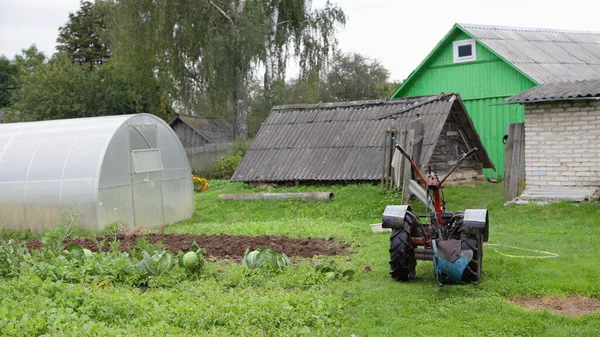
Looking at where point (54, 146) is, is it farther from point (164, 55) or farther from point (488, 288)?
point (164, 55)

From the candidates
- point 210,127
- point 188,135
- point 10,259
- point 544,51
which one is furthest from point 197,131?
point 10,259

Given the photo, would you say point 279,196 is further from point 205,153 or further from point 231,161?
point 205,153

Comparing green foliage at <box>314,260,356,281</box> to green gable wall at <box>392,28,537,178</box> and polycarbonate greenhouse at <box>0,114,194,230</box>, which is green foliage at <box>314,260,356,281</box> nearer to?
polycarbonate greenhouse at <box>0,114,194,230</box>

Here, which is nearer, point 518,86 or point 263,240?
point 263,240

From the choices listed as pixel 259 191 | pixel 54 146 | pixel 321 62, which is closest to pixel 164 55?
pixel 321 62

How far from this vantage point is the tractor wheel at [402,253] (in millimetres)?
8281

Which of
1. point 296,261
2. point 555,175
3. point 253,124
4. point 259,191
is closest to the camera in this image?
point 296,261

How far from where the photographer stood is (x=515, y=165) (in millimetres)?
16250

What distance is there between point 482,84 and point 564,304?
1929 centimetres

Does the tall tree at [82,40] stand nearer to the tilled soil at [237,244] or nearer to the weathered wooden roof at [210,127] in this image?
the weathered wooden roof at [210,127]

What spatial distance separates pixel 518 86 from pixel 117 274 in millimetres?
19156

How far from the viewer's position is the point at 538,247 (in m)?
10.6

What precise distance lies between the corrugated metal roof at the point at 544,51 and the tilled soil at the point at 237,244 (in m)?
14.8

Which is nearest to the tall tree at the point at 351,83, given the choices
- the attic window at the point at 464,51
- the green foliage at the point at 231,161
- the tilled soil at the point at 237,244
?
the green foliage at the point at 231,161
